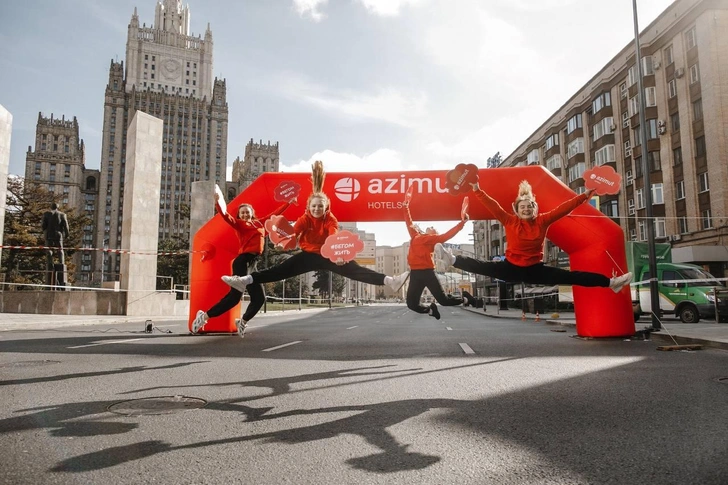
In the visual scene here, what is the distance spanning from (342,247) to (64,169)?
154416mm

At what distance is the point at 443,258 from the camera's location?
7.27 m

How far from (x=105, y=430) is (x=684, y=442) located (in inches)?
170

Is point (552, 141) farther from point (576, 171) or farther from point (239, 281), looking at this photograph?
point (239, 281)

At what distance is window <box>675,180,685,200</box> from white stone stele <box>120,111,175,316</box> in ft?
107

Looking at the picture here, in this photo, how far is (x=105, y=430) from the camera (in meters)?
4.05

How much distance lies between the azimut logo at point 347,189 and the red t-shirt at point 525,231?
3.11 metres

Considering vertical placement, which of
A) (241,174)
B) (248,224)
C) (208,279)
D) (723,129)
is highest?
(241,174)

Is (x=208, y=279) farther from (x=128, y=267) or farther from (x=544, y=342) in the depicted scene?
(x=128, y=267)

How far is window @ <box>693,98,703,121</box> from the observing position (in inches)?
1328

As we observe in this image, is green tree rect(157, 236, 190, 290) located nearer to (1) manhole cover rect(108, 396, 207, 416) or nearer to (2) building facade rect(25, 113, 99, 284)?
(1) manhole cover rect(108, 396, 207, 416)

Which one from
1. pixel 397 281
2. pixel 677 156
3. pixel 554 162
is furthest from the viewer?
pixel 554 162

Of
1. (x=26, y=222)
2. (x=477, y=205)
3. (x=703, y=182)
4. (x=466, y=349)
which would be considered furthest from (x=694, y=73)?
(x=26, y=222)

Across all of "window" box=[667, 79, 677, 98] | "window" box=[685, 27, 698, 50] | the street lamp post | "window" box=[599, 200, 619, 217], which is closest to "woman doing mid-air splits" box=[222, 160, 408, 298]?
the street lamp post

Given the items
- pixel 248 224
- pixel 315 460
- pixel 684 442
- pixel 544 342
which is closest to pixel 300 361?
pixel 248 224
